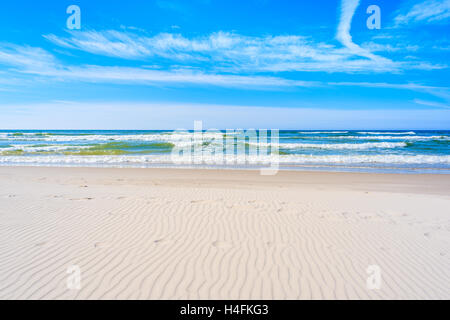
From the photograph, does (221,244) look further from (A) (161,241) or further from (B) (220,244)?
(A) (161,241)

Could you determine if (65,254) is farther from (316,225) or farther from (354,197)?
(354,197)

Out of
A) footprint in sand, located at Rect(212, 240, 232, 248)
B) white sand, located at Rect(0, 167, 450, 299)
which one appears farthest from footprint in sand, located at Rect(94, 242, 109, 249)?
footprint in sand, located at Rect(212, 240, 232, 248)

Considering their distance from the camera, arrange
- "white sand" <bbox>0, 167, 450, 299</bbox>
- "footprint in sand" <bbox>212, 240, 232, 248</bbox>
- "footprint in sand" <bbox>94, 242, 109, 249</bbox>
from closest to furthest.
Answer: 1. "white sand" <bbox>0, 167, 450, 299</bbox>
2. "footprint in sand" <bbox>94, 242, 109, 249</bbox>
3. "footprint in sand" <bbox>212, 240, 232, 248</bbox>

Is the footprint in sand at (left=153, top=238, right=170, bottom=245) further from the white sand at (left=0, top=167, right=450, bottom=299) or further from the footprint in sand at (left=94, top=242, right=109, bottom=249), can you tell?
the footprint in sand at (left=94, top=242, right=109, bottom=249)

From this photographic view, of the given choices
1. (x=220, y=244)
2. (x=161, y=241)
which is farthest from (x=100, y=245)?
(x=220, y=244)

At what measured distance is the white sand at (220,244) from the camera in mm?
3389

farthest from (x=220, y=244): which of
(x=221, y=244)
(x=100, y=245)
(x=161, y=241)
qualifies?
(x=100, y=245)

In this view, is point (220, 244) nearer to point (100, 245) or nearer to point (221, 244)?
point (221, 244)

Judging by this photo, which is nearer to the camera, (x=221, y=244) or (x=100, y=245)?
(x=100, y=245)

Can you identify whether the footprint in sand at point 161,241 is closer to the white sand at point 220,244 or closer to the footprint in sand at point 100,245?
the white sand at point 220,244

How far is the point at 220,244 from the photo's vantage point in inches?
183

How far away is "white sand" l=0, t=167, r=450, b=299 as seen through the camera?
11.1ft
